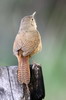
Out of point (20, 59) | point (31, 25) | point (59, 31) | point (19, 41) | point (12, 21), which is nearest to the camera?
point (20, 59)

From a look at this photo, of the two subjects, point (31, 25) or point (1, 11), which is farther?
point (1, 11)

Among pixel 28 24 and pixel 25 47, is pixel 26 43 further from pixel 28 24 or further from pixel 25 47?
pixel 28 24

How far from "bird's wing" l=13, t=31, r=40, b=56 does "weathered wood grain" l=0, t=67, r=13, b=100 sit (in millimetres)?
698

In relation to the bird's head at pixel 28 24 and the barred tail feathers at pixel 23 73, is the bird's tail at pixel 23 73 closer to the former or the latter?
the barred tail feathers at pixel 23 73

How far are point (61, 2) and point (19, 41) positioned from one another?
3390 mm

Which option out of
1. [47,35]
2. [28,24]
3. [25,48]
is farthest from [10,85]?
[47,35]

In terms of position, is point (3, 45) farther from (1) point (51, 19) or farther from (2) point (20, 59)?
(2) point (20, 59)

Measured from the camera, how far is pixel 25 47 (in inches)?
170

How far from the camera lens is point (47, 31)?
7.30m

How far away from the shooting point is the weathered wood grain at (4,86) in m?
3.50

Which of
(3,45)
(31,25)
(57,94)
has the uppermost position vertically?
(31,25)

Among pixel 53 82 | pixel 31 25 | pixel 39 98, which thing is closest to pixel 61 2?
pixel 53 82

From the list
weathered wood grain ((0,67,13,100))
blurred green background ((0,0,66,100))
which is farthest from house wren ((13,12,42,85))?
blurred green background ((0,0,66,100))

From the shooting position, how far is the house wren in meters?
3.60
